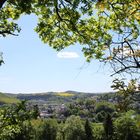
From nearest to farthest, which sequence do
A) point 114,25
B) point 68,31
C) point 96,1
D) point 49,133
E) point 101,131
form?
point 96,1 < point 114,25 < point 68,31 < point 101,131 < point 49,133

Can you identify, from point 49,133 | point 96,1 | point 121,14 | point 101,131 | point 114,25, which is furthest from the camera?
point 49,133

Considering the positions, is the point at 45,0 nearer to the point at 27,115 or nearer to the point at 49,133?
the point at 27,115

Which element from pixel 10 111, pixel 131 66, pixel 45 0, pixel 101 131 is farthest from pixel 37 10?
pixel 101 131

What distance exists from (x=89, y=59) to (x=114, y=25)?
5.82 feet

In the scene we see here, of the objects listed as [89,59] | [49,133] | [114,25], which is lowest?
[49,133]

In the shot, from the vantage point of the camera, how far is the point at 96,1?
551 inches

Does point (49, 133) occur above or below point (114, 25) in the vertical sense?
below

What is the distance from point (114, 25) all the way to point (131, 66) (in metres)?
6.60

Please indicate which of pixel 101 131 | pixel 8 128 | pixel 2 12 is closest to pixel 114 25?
pixel 2 12

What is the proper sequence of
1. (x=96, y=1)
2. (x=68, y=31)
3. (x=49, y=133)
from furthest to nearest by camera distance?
(x=49, y=133), (x=68, y=31), (x=96, y=1)

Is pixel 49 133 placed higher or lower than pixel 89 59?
lower

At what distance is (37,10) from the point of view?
1647 centimetres

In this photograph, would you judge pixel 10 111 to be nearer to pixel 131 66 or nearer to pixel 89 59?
pixel 89 59

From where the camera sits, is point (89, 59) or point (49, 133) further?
point (49, 133)
